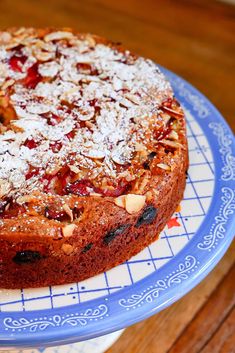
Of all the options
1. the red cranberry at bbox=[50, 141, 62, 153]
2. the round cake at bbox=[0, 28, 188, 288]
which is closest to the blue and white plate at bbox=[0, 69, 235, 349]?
the round cake at bbox=[0, 28, 188, 288]

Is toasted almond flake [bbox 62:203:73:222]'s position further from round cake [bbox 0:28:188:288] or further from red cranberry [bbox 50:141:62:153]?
red cranberry [bbox 50:141:62:153]

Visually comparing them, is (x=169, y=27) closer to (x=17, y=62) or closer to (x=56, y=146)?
(x=17, y=62)

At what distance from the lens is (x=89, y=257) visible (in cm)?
120

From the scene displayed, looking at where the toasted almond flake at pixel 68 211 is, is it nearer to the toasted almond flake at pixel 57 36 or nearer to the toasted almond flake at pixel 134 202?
the toasted almond flake at pixel 134 202

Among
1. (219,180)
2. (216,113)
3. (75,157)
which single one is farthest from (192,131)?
(75,157)

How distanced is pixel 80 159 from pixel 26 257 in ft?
0.77

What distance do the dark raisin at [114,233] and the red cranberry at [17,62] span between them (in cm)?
52

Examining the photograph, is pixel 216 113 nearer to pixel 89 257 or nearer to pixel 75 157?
pixel 75 157

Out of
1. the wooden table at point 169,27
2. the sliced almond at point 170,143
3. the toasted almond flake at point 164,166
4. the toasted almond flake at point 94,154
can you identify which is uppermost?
the wooden table at point 169,27

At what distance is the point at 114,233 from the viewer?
1.20 meters

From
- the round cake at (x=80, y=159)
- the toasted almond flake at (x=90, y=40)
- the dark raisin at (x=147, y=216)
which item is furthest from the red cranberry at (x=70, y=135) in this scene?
the toasted almond flake at (x=90, y=40)

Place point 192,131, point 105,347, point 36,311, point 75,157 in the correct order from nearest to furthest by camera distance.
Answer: point 36,311 → point 75,157 → point 105,347 → point 192,131

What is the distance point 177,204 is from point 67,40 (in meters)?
0.55

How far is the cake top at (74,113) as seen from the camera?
123 cm
